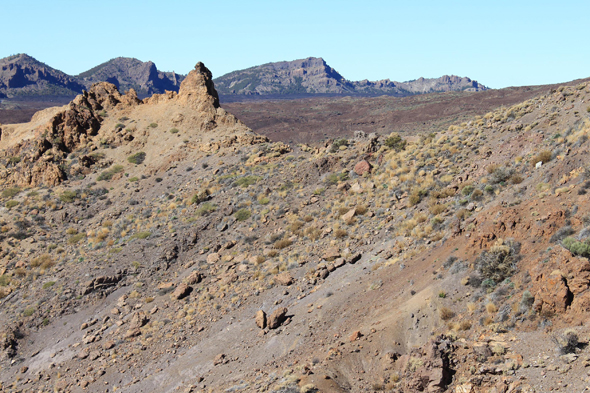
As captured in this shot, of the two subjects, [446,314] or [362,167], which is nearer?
[446,314]

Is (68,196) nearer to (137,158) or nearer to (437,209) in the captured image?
(137,158)

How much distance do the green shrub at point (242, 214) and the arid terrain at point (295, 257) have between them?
11cm

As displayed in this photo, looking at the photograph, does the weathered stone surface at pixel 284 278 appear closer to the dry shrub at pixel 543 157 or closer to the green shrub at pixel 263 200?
the green shrub at pixel 263 200

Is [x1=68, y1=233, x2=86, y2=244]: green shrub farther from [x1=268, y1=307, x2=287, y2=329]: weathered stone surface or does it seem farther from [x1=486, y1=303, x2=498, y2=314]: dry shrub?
[x1=486, y1=303, x2=498, y2=314]: dry shrub

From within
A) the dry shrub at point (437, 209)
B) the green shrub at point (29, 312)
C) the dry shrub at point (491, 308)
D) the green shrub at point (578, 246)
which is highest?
the green shrub at point (578, 246)

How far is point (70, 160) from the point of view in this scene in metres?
35.9

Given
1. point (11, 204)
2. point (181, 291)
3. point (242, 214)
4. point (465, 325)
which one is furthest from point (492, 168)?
point (11, 204)

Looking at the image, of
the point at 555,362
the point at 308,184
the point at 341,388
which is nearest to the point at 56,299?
the point at 308,184

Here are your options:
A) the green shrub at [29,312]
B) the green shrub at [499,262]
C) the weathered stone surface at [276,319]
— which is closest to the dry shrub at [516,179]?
the green shrub at [499,262]

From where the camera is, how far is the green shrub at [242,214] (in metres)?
24.7

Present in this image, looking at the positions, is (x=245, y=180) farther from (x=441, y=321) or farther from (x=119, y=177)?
(x=441, y=321)

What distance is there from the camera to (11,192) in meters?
32.6

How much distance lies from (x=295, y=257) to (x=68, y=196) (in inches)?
821

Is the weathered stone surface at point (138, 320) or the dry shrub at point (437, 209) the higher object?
the dry shrub at point (437, 209)
